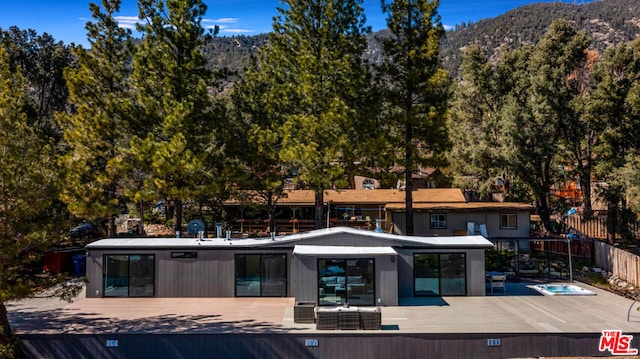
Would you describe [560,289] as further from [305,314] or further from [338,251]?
[305,314]

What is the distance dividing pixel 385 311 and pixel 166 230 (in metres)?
21.0

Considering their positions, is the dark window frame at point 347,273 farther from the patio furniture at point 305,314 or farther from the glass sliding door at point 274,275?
the patio furniture at point 305,314

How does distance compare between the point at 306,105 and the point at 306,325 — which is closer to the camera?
the point at 306,325

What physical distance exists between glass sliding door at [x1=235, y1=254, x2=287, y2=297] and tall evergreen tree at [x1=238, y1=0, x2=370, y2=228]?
6.30 meters

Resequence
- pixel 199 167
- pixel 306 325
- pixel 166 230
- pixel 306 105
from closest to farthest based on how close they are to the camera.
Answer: pixel 306 325, pixel 199 167, pixel 306 105, pixel 166 230

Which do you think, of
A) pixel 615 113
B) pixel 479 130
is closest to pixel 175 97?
pixel 479 130

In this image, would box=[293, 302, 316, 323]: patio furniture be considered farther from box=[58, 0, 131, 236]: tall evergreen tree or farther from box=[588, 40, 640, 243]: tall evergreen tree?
box=[588, 40, 640, 243]: tall evergreen tree

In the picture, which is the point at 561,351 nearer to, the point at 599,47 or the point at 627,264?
the point at 627,264

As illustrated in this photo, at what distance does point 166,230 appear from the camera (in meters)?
35.5

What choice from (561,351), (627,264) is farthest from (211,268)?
(627,264)

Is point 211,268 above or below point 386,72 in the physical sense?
below

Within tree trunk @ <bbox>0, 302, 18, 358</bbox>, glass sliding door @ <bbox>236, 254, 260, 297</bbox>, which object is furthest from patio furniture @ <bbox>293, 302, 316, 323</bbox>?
tree trunk @ <bbox>0, 302, 18, 358</bbox>

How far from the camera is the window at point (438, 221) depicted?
3055 cm

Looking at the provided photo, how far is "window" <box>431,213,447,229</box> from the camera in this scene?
30.5 m
